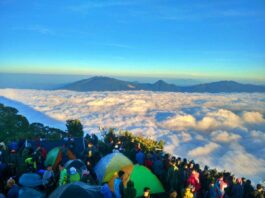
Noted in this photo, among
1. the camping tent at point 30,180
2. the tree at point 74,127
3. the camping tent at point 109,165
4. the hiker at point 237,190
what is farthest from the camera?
the tree at point 74,127

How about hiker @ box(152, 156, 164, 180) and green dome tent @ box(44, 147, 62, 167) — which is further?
green dome tent @ box(44, 147, 62, 167)

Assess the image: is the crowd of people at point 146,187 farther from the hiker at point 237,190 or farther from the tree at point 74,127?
the tree at point 74,127

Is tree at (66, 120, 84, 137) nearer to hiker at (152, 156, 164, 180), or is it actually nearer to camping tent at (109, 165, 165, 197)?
hiker at (152, 156, 164, 180)

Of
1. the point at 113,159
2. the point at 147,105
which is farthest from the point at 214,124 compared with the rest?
the point at 113,159

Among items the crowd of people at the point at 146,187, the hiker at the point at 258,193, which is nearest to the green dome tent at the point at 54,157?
the crowd of people at the point at 146,187

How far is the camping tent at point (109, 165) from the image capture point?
637 inches

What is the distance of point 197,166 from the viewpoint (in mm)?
15430

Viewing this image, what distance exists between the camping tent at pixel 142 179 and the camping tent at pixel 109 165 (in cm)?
138

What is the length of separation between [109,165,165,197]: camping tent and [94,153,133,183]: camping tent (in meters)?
1.38

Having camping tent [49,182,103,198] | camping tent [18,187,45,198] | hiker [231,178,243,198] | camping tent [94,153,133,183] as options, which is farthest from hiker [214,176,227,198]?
camping tent [18,187,45,198]

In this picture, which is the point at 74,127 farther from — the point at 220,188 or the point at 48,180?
the point at 220,188

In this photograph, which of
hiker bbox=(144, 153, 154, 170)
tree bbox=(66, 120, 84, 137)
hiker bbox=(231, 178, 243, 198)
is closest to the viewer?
hiker bbox=(231, 178, 243, 198)

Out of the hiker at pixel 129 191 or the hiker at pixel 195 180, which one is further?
the hiker at pixel 195 180

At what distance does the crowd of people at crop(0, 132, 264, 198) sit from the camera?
1156 centimetres
